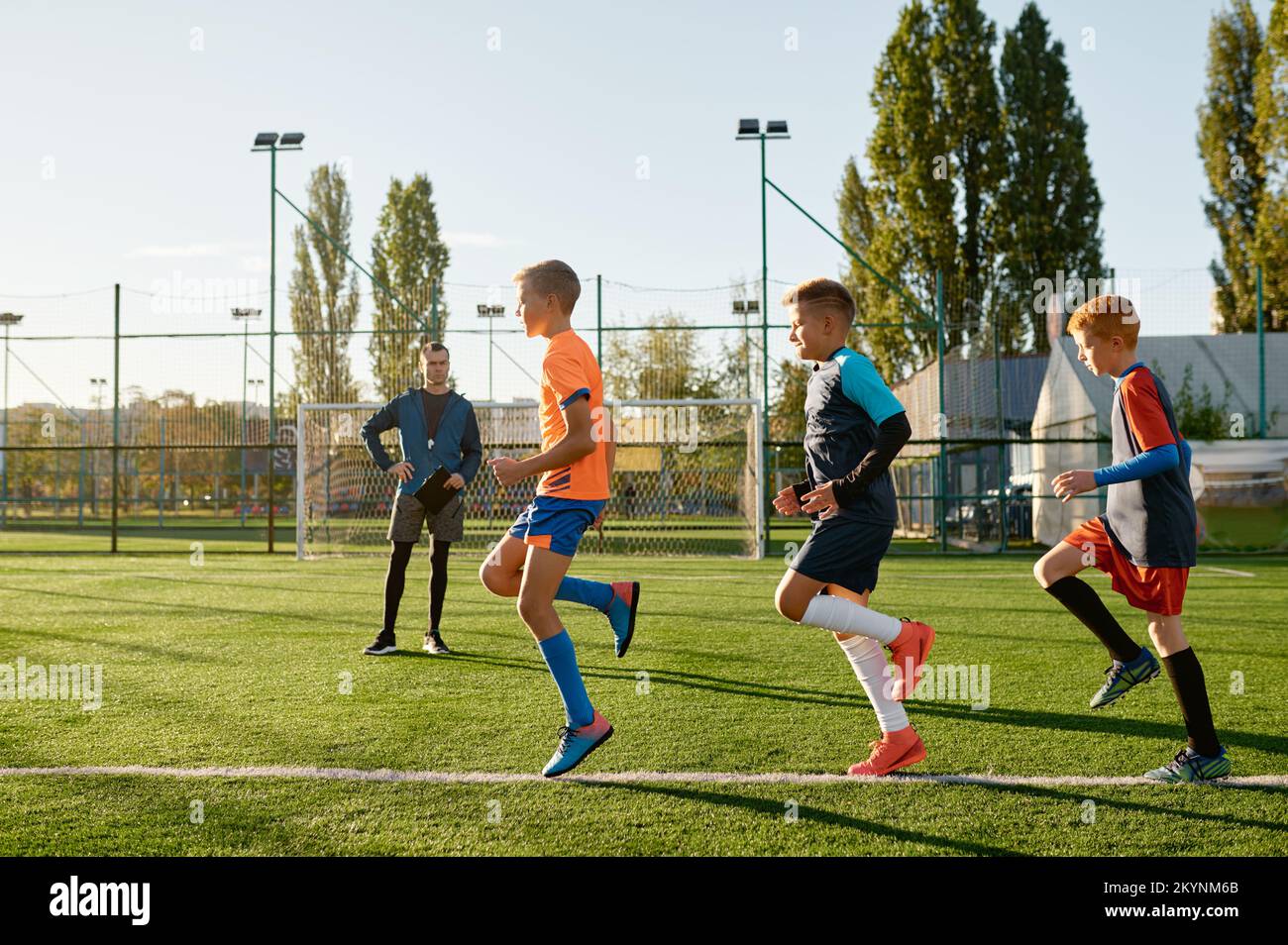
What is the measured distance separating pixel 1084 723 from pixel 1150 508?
123 centimetres

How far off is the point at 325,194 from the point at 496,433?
34436 millimetres

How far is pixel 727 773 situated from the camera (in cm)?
376

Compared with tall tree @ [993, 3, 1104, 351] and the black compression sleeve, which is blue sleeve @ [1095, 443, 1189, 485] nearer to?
the black compression sleeve

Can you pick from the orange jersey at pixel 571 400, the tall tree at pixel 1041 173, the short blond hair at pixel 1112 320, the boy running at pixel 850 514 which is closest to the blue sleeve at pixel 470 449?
the orange jersey at pixel 571 400

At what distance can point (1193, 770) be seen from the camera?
3.65 meters

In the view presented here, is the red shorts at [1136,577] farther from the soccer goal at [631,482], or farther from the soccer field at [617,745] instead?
the soccer goal at [631,482]

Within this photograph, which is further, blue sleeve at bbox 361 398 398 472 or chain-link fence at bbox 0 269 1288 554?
chain-link fence at bbox 0 269 1288 554

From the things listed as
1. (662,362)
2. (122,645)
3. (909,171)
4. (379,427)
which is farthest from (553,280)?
(909,171)

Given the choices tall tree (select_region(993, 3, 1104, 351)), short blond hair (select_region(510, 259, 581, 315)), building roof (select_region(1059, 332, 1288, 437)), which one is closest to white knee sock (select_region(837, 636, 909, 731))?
short blond hair (select_region(510, 259, 581, 315))

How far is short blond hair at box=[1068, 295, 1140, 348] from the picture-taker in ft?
12.9

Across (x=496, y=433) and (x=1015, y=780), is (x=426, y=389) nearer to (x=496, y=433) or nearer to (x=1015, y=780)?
(x=1015, y=780)

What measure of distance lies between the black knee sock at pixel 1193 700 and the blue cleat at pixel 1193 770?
3cm

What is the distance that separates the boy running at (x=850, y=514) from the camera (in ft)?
12.3
